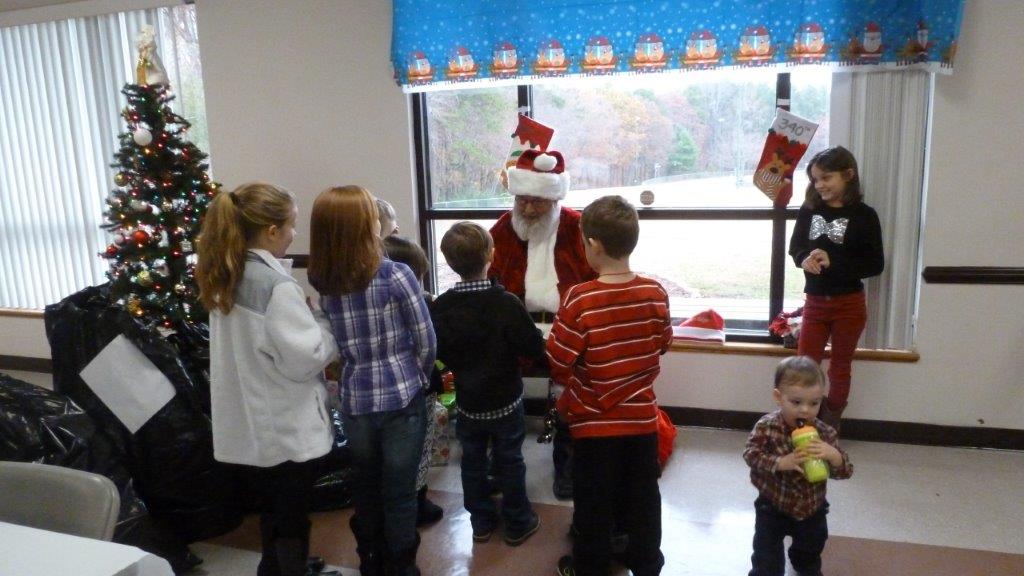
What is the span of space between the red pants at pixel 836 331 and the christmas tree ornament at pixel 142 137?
279 centimetres

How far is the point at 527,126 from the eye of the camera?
3.06 metres

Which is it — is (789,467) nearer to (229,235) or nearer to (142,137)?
(229,235)

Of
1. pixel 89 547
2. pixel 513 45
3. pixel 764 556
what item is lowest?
pixel 764 556

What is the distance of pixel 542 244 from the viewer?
2.94 m

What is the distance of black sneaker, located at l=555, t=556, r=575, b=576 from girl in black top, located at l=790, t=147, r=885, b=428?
137 centimetres

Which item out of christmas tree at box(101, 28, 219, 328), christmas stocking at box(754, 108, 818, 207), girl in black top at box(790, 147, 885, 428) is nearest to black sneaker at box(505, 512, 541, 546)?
girl in black top at box(790, 147, 885, 428)

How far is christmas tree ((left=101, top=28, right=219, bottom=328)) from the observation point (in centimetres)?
296

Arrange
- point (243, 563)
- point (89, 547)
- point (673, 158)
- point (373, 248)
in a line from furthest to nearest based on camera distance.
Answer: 1. point (673, 158)
2. point (243, 563)
3. point (373, 248)
4. point (89, 547)

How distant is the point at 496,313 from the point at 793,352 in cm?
158

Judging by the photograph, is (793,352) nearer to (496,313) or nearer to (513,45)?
(496,313)

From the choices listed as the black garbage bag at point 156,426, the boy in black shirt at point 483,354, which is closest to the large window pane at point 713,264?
the boy in black shirt at point 483,354

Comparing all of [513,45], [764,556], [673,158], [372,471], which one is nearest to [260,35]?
[513,45]

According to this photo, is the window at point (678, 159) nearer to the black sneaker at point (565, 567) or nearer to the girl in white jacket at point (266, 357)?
the black sneaker at point (565, 567)

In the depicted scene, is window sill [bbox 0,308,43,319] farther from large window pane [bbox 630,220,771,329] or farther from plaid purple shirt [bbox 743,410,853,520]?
plaid purple shirt [bbox 743,410,853,520]
